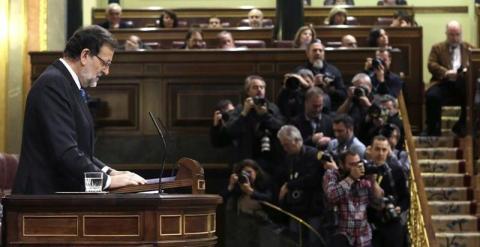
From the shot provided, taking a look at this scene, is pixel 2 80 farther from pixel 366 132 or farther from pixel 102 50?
pixel 102 50

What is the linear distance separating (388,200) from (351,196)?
0.36 meters

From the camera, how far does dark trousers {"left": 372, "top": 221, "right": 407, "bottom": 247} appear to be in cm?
852

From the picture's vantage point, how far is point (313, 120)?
9.79 m

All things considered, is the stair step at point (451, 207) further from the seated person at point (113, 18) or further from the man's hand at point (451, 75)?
the seated person at point (113, 18)

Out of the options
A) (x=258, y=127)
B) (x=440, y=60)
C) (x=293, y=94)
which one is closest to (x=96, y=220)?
(x=258, y=127)

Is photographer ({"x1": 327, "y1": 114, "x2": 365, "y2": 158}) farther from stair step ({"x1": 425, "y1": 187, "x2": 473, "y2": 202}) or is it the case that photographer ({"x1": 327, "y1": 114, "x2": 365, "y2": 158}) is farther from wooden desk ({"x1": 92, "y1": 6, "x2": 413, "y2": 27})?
wooden desk ({"x1": 92, "y1": 6, "x2": 413, "y2": 27})

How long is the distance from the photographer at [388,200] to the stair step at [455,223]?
1816 millimetres

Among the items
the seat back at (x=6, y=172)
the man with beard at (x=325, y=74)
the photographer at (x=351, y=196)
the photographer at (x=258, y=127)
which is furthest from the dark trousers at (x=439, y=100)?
the seat back at (x=6, y=172)

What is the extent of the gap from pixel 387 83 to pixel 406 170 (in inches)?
82.2

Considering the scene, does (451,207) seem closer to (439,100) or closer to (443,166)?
(443,166)

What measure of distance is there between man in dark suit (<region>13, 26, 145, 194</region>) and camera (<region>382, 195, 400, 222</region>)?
158 inches

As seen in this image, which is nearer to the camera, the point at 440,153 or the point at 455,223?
the point at 455,223

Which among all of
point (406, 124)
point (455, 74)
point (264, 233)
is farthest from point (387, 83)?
point (264, 233)

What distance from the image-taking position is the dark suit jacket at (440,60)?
1274 centimetres
